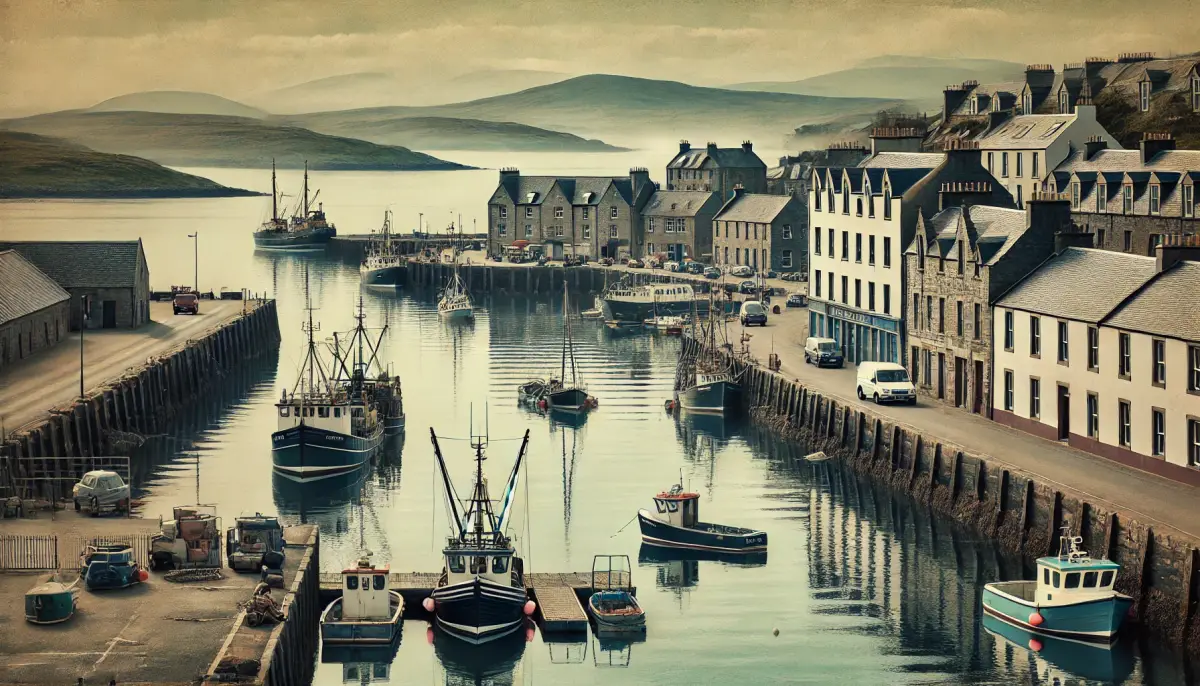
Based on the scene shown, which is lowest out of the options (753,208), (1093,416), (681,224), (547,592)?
(547,592)

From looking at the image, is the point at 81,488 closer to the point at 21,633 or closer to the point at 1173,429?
the point at 21,633

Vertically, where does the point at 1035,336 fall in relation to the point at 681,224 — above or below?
below

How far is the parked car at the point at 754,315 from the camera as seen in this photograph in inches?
4252

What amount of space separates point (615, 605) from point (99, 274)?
198 ft

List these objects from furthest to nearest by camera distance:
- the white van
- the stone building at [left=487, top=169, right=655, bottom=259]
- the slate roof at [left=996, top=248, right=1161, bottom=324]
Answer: the stone building at [left=487, top=169, right=655, bottom=259]
the white van
the slate roof at [left=996, top=248, right=1161, bottom=324]

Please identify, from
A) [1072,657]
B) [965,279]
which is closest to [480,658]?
[1072,657]

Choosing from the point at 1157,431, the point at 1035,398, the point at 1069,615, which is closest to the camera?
the point at 1069,615

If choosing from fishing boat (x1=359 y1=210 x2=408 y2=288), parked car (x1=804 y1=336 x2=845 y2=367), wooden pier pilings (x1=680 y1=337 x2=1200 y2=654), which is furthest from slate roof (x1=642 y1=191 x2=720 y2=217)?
wooden pier pilings (x1=680 y1=337 x2=1200 y2=654)

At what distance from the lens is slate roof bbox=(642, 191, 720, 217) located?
164750 millimetres

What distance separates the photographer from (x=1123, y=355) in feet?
193

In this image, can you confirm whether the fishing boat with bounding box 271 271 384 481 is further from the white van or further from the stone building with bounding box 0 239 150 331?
the stone building with bounding box 0 239 150 331

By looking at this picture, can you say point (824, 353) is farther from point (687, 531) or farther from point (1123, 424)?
point (1123, 424)

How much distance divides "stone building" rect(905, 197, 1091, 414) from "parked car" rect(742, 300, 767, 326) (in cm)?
2692

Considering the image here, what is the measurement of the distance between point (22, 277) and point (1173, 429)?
6199 centimetres
